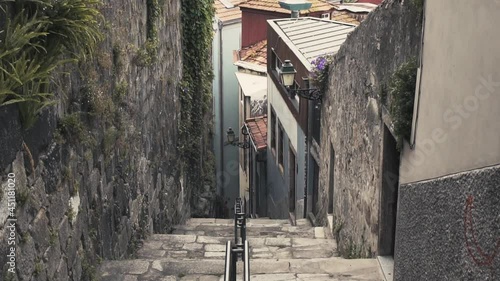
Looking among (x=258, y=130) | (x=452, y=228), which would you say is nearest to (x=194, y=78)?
(x=258, y=130)

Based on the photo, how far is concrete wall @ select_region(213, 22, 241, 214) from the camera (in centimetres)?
2198

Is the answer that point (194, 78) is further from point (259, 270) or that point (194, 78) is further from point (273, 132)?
point (259, 270)

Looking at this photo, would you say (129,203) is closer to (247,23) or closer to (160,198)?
(160,198)

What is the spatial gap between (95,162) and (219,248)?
2.80m

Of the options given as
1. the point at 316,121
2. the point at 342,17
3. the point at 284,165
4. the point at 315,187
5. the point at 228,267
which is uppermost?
the point at 342,17

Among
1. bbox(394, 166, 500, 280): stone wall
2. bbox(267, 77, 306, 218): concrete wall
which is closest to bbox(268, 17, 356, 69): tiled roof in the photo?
bbox(267, 77, 306, 218): concrete wall

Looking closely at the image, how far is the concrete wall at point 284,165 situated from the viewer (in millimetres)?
11801

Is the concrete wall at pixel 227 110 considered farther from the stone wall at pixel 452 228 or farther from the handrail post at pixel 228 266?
the handrail post at pixel 228 266

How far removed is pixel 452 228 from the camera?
345cm

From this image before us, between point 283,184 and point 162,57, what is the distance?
4.91m

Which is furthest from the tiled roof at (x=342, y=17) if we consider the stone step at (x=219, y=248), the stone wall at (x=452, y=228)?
the stone wall at (x=452, y=228)

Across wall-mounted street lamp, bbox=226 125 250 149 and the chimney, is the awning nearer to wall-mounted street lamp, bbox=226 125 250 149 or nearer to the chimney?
wall-mounted street lamp, bbox=226 125 250 149

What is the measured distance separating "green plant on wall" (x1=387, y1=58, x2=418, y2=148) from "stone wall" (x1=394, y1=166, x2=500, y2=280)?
1.36ft

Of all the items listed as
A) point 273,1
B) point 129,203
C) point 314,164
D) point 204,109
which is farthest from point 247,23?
point 129,203
